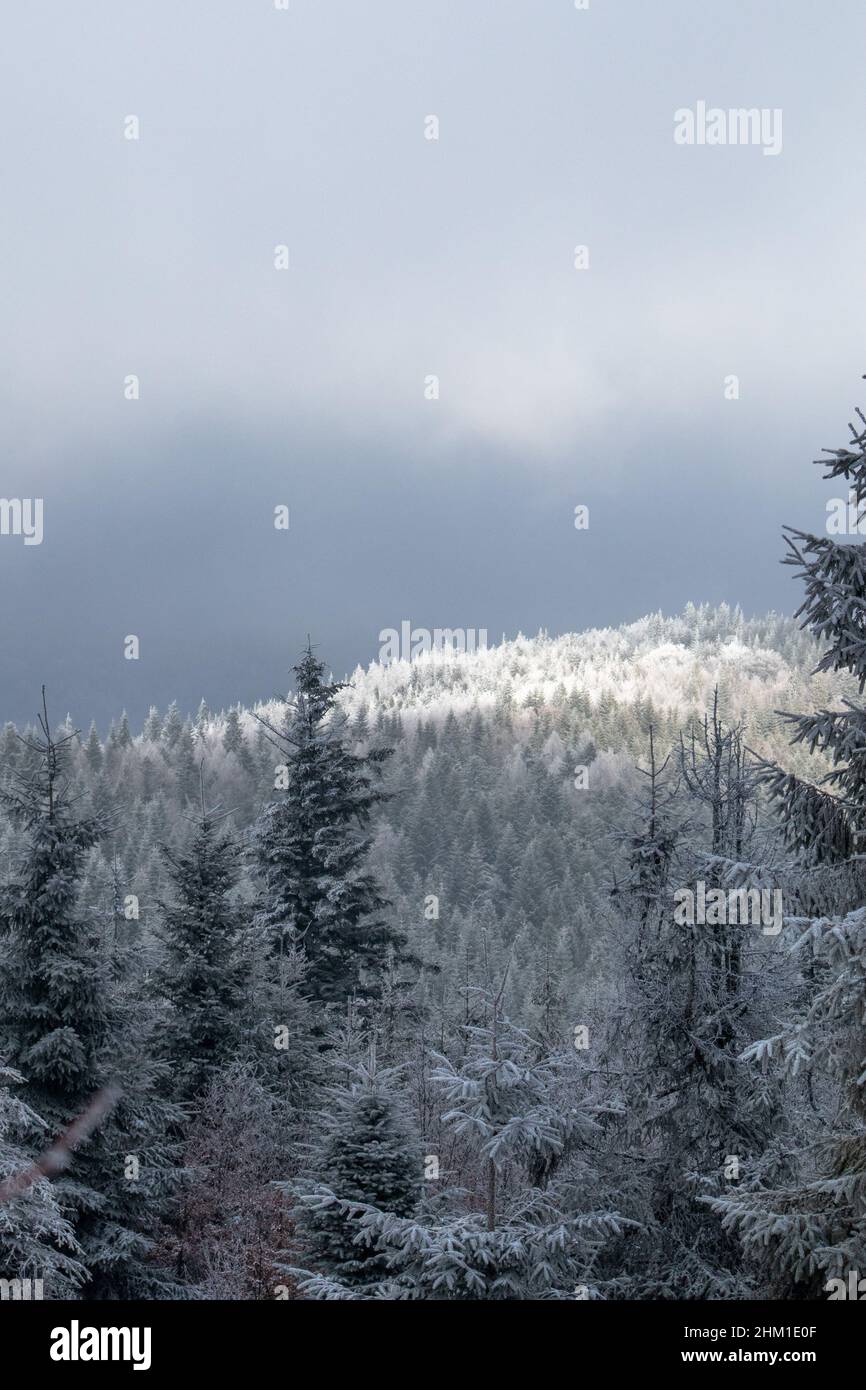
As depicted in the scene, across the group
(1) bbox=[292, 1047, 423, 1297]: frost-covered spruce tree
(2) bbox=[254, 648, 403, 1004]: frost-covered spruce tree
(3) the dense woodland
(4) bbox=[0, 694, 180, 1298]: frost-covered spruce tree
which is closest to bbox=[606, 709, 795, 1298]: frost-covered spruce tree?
(3) the dense woodland

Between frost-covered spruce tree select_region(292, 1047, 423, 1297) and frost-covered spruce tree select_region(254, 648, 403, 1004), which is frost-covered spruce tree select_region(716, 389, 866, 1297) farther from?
frost-covered spruce tree select_region(254, 648, 403, 1004)

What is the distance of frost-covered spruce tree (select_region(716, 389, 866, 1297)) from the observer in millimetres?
7648

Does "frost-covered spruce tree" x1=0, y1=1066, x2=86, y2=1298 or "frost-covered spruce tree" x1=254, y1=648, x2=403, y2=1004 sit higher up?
"frost-covered spruce tree" x1=254, y1=648, x2=403, y2=1004

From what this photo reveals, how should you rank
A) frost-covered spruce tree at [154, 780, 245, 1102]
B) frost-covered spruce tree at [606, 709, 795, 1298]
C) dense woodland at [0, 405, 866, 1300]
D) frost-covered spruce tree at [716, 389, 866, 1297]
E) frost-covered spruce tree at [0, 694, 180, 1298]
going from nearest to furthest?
frost-covered spruce tree at [716, 389, 866, 1297] → dense woodland at [0, 405, 866, 1300] → frost-covered spruce tree at [606, 709, 795, 1298] → frost-covered spruce tree at [0, 694, 180, 1298] → frost-covered spruce tree at [154, 780, 245, 1102]

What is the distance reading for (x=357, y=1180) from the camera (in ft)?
42.2

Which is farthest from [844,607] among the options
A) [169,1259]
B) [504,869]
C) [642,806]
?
[504,869]

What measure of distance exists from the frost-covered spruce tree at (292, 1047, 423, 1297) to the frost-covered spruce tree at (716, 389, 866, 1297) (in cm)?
531

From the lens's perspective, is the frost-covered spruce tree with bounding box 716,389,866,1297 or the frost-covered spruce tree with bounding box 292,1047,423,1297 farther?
the frost-covered spruce tree with bounding box 292,1047,423,1297

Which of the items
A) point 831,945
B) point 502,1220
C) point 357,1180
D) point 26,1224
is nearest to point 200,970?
point 357,1180

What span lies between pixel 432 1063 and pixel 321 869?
6203 millimetres

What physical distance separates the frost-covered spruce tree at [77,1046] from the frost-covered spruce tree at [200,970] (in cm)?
397

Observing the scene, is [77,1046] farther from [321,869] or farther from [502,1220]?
[321,869]

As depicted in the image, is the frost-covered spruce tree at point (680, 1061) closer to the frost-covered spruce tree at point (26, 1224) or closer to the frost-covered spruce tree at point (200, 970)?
the frost-covered spruce tree at point (26, 1224)

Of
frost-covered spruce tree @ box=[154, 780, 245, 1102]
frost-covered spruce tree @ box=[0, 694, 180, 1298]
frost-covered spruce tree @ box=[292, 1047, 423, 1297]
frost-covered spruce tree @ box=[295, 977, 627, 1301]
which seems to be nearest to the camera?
frost-covered spruce tree @ box=[295, 977, 627, 1301]
